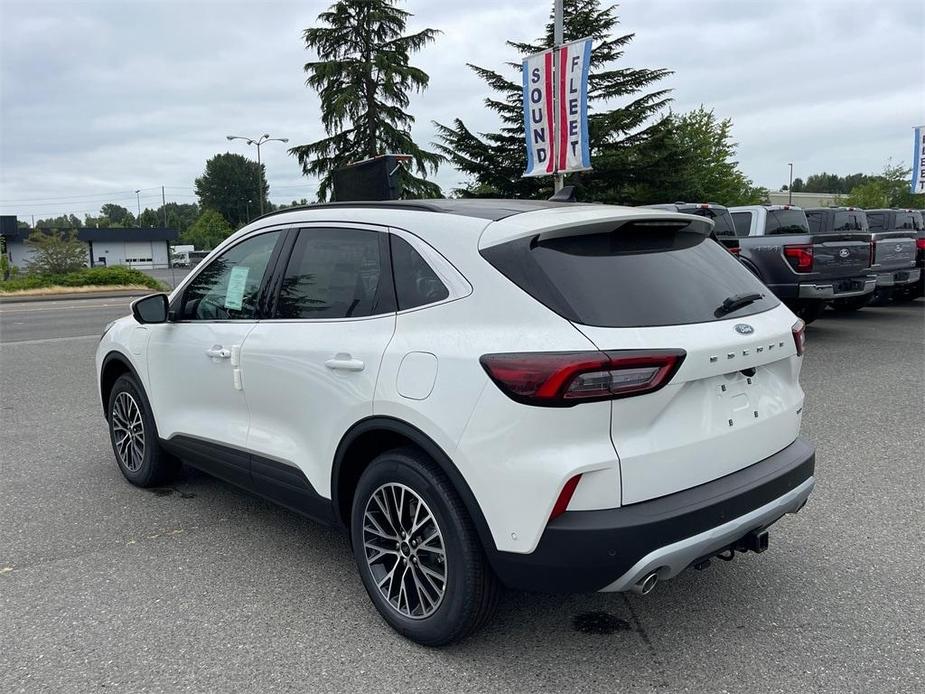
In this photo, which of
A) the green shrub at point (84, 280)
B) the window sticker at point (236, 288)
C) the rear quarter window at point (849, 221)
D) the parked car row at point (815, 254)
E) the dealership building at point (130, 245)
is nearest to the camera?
the window sticker at point (236, 288)

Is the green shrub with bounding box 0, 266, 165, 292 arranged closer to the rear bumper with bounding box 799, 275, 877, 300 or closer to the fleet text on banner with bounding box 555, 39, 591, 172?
the fleet text on banner with bounding box 555, 39, 591, 172

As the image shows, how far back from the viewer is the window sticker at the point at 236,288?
3.95 m

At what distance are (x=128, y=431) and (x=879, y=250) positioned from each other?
39.0 feet

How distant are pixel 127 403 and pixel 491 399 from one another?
328 centimetres

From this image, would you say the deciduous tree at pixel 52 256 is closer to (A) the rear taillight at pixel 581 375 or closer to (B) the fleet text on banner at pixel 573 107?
(B) the fleet text on banner at pixel 573 107

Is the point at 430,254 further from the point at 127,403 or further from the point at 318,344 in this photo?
the point at 127,403

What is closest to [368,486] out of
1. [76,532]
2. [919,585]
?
[76,532]

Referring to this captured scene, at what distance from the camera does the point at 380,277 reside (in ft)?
10.4

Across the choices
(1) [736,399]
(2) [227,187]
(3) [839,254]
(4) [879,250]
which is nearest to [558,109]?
(3) [839,254]

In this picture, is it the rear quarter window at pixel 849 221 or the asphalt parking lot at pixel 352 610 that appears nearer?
the asphalt parking lot at pixel 352 610

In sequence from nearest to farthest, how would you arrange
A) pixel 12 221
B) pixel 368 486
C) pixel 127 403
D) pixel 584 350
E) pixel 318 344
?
pixel 584 350, pixel 368 486, pixel 318 344, pixel 127 403, pixel 12 221

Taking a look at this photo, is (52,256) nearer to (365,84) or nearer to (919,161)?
(365,84)

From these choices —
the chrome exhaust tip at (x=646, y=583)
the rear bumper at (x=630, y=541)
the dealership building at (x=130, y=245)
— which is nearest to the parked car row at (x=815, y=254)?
the rear bumper at (x=630, y=541)

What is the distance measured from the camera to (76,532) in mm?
4246
